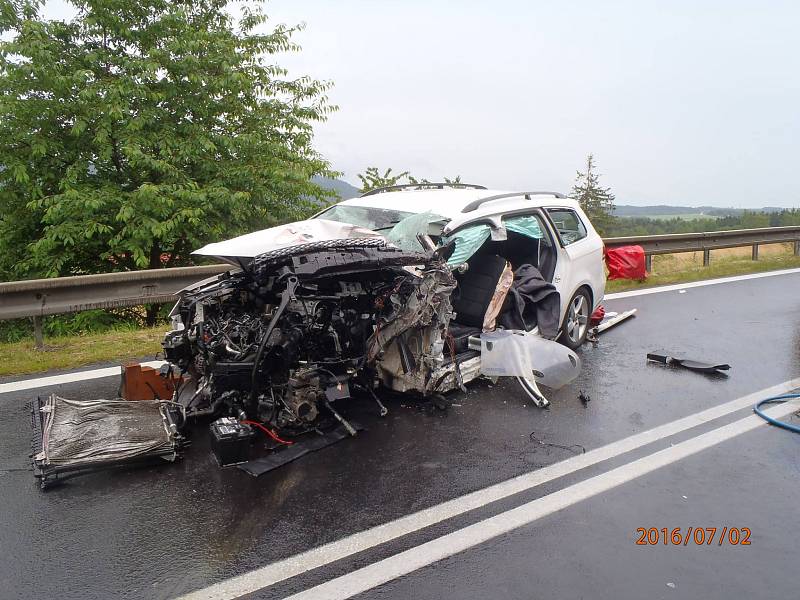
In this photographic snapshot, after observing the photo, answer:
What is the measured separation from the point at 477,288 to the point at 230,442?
9.47 ft

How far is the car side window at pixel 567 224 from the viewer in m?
6.73

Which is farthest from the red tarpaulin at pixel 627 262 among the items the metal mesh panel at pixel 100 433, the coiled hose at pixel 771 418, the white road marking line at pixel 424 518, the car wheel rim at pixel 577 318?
the metal mesh panel at pixel 100 433

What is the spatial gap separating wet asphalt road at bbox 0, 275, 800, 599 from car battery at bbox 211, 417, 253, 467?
0.31ft

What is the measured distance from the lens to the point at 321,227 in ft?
16.0

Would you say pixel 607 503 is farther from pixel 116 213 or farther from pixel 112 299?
pixel 116 213

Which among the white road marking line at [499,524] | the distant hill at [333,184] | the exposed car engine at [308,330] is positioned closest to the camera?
the white road marking line at [499,524]

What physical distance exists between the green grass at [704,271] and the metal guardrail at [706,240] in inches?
16.8

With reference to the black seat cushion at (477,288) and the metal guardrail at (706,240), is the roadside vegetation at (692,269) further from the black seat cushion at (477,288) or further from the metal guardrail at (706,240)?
the black seat cushion at (477,288)

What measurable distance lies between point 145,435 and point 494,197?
3743 millimetres

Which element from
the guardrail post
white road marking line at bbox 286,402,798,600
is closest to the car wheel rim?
white road marking line at bbox 286,402,798,600

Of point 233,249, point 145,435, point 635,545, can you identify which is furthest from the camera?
point 233,249

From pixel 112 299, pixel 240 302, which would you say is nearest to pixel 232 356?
pixel 240 302

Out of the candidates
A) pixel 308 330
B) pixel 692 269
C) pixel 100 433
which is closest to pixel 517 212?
pixel 308 330

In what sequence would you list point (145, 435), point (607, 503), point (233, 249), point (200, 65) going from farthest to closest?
1. point (200, 65)
2. point (233, 249)
3. point (145, 435)
4. point (607, 503)
